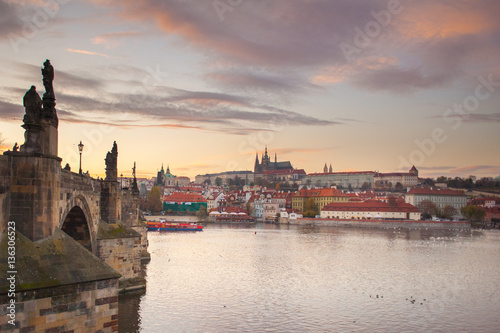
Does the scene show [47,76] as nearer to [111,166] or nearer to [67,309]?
[67,309]

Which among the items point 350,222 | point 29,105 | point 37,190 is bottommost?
point 350,222

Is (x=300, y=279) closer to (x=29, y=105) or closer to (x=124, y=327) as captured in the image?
(x=124, y=327)

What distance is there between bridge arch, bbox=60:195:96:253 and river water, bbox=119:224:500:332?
11.6ft

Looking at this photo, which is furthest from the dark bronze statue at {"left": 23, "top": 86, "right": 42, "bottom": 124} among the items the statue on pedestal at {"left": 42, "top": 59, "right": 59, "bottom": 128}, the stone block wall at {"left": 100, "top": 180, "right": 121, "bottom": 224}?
the stone block wall at {"left": 100, "top": 180, "right": 121, "bottom": 224}

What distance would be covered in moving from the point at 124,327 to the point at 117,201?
7352mm

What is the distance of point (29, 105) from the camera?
11195 millimetres

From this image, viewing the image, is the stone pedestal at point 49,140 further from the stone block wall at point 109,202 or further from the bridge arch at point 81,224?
the stone block wall at point 109,202

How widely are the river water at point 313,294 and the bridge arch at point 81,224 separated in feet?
11.6

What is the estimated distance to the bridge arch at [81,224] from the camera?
731 inches

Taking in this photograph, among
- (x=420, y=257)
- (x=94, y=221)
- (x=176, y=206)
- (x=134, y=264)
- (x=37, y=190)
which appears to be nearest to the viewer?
(x=37, y=190)

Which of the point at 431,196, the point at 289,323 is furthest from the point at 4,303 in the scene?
the point at 431,196

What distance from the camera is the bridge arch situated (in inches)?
731

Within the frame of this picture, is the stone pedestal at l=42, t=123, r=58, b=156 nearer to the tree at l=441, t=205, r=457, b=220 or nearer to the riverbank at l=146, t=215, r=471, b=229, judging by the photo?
the riverbank at l=146, t=215, r=471, b=229

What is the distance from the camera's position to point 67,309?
1071cm
